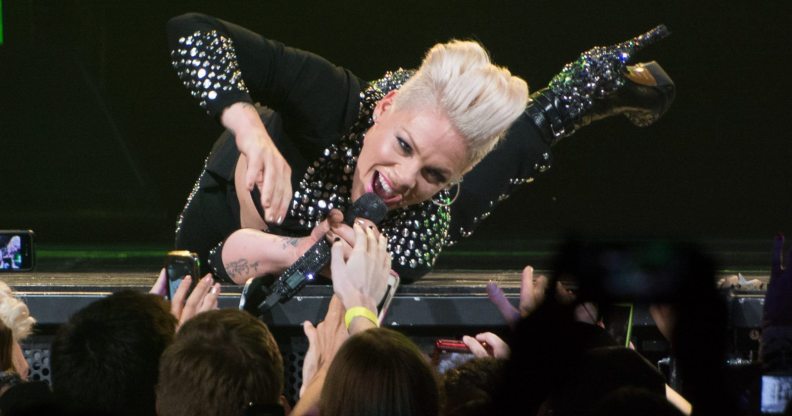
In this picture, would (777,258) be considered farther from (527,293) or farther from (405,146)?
(405,146)

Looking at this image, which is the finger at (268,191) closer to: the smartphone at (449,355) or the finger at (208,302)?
the finger at (208,302)

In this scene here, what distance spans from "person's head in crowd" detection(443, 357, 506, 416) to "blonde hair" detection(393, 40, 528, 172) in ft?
3.17

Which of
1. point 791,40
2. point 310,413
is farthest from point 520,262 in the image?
point 310,413

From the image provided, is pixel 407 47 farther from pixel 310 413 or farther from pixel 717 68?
pixel 310 413

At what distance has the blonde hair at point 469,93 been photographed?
104 inches

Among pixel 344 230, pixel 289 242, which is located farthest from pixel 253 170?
pixel 289 242

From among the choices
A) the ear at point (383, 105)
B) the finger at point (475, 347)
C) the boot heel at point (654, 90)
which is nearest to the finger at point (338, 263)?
the finger at point (475, 347)

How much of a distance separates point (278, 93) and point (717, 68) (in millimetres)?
2679

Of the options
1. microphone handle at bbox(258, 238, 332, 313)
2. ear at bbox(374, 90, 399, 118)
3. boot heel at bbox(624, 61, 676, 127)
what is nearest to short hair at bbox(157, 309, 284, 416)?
microphone handle at bbox(258, 238, 332, 313)

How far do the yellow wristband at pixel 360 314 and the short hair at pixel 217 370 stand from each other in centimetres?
25

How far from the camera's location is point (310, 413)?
5.79 ft

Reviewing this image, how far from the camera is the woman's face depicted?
2637 mm

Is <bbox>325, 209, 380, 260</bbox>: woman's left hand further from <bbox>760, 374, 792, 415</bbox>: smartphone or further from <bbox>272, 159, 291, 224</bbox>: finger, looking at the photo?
<bbox>760, 374, 792, 415</bbox>: smartphone

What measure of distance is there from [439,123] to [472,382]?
103cm
